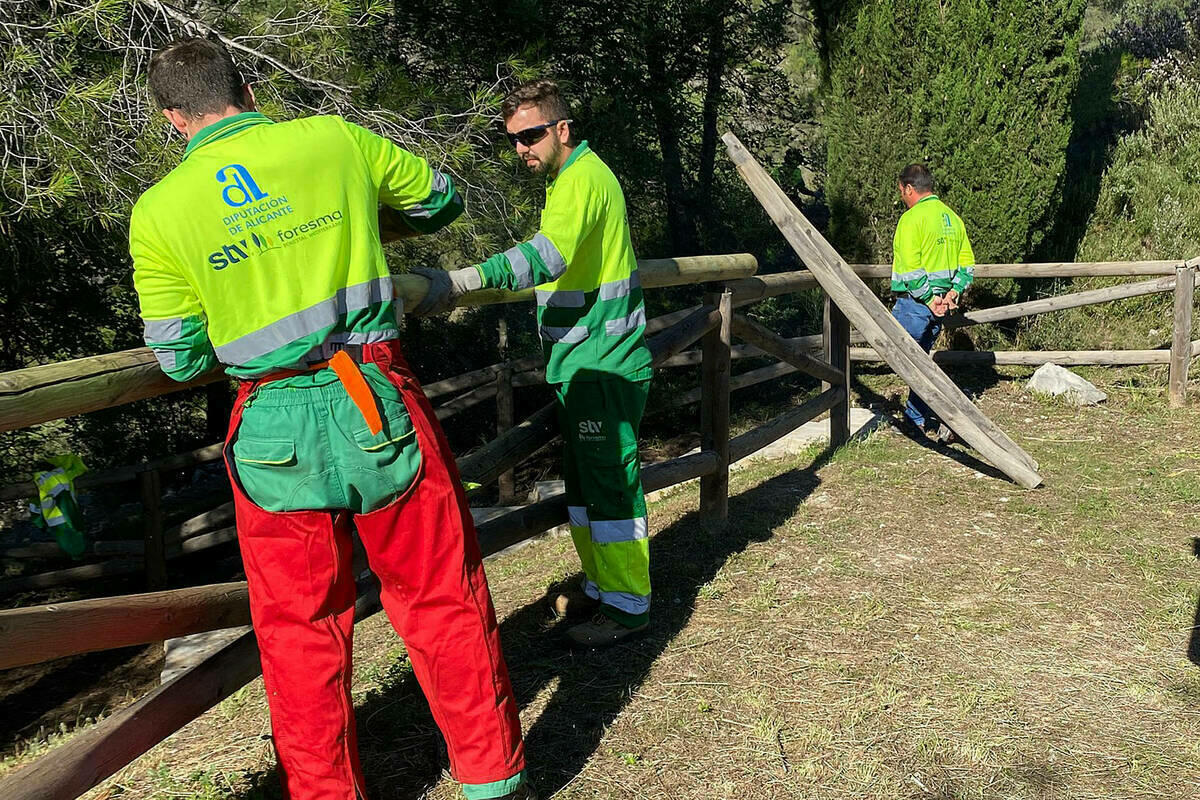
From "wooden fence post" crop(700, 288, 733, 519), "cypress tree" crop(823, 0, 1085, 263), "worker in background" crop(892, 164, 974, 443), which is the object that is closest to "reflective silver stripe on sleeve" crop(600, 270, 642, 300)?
"wooden fence post" crop(700, 288, 733, 519)

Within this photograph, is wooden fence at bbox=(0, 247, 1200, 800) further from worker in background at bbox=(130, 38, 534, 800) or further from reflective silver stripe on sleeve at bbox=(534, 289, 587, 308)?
worker in background at bbox=(130, 38, 534, 800)

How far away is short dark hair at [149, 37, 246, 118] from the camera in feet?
7.59

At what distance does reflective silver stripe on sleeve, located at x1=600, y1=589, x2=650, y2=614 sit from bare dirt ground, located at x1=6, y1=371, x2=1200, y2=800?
15 centimetres

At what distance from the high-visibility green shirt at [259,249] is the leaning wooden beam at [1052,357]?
6.71 meters

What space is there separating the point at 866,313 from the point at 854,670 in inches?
118

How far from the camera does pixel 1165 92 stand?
1338 centimetres

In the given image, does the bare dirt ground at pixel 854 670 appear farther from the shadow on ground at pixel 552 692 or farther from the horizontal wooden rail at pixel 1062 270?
the horizontal wooden rail at pixel 1062 270

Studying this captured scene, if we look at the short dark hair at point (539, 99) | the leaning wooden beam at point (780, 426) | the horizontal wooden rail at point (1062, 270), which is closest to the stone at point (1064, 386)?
the horizontal wooden rail at point (1062, 270)

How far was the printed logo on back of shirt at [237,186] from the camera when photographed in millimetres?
2268

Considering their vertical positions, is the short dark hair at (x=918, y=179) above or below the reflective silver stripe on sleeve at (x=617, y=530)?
above

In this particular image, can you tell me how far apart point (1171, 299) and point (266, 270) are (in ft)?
33.3

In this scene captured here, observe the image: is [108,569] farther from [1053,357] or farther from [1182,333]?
[1182,333]

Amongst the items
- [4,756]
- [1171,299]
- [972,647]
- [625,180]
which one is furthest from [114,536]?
[1171,299]

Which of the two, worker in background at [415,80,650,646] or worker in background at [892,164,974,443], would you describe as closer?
worker in background at [415,80,650,646]
